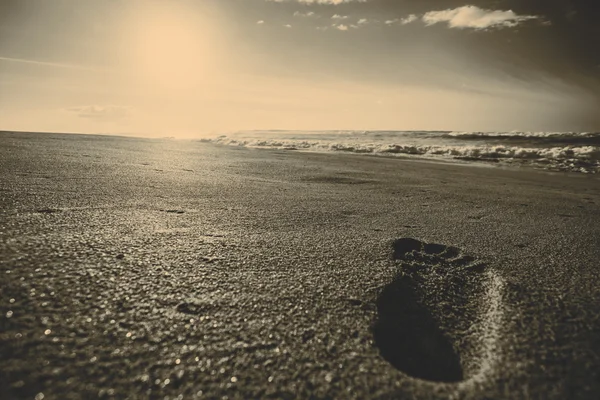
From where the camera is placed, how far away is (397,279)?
1.14 metres

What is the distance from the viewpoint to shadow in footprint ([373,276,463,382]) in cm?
74

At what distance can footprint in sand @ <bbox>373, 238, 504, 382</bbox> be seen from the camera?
2.48 ft

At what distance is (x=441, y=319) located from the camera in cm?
93

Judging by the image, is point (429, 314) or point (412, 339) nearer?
point (412, 339)

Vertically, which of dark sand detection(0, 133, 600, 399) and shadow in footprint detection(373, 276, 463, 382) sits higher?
dark sand detection(0, 133, 600, 399)

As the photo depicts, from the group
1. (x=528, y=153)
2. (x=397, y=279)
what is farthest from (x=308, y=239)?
(x=528, y=153)

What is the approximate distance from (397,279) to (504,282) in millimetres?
353

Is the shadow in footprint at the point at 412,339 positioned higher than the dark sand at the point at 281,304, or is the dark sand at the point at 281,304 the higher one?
the dark sand at the point at 281,304

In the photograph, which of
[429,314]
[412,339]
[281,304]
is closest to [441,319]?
[429,314]

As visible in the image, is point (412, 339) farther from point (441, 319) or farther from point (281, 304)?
point (281, 304)

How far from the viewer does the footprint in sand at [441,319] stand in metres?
0.75

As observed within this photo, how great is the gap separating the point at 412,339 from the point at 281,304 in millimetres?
341

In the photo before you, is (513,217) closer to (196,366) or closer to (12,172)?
(196,366)

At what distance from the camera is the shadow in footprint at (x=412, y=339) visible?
0.74 metres
